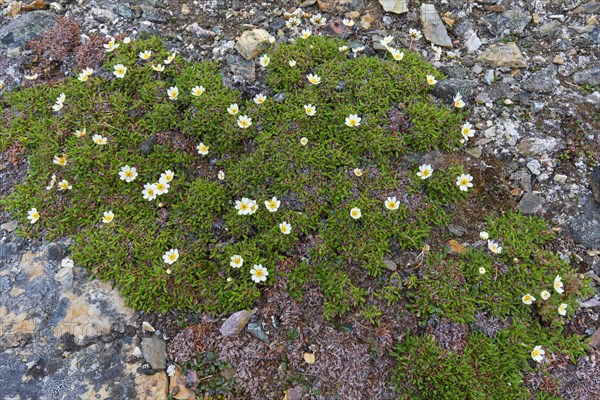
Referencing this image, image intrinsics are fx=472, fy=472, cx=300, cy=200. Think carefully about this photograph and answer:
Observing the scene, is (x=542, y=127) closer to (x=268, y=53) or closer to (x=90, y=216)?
(x=268, y=53)

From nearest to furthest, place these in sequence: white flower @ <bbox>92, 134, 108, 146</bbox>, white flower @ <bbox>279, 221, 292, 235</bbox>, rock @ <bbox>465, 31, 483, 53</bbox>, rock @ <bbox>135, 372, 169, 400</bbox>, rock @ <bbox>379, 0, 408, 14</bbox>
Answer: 1. rock @ <bbox>135, 372, 169, 400</bbox>
2. white flower @ <bbox>279, 221, 292, 235</bbox>
3. white flower @ <bbox>92, 134, 108, 146</bbox>
4. rock @ <bbox>465, 31, 483, 53</bbox>
5. rock @ <bbox>379, 0, 408, 14</bbox>

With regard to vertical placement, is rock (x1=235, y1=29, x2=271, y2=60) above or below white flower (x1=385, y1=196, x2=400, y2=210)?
above

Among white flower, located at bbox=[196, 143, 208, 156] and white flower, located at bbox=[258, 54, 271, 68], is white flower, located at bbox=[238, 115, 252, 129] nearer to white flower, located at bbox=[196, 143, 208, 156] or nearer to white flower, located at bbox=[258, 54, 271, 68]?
white flower, located at bbox=[196, 143, 208, 156]

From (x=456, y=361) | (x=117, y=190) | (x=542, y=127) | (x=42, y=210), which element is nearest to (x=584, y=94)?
(x=542, y=127)

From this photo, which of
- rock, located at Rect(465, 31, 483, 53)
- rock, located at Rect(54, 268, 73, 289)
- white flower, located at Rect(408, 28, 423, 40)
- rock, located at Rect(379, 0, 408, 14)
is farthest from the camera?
rock, located at Rect(379, 0, 408, 14)

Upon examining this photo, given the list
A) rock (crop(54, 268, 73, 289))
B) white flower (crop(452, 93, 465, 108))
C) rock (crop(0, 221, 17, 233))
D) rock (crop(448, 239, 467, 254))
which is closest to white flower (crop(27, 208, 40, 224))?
rock (crop(0, 221, 17, 233))

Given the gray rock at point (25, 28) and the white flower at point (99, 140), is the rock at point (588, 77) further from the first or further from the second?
the gray rock at point (25, 28)
